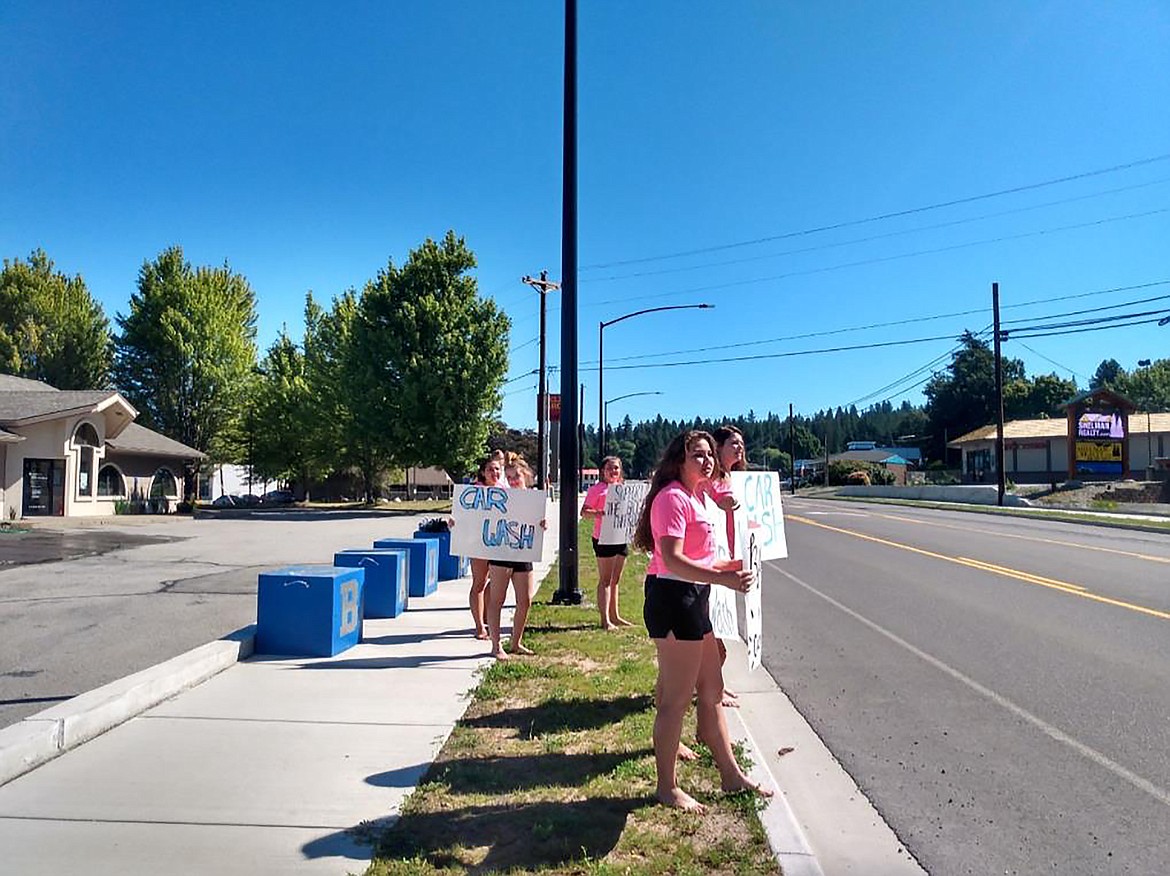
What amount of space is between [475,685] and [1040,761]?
3994 mm

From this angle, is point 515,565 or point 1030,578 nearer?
point 515,565

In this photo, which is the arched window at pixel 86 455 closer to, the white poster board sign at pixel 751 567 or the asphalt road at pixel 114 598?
the asphalt road at pixel 114 598

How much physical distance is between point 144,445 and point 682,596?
42128mm

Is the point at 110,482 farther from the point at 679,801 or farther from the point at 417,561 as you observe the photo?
the point at 679,801

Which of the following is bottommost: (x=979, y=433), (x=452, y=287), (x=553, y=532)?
(x=553, y=532)

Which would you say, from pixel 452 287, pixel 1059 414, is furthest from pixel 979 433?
pixel 452 287

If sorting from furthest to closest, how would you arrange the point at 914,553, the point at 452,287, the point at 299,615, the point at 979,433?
the point at 979,433 < the point at 452,287 < the point at 914,553 < the point at 299,615

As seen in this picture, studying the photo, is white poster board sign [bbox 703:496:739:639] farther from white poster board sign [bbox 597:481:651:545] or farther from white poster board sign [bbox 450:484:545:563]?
white poster board sign [bbox 597:481:651:545]

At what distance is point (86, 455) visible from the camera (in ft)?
117

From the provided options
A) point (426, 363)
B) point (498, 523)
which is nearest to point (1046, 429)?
point (426, 363)

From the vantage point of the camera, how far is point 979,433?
2840 inches

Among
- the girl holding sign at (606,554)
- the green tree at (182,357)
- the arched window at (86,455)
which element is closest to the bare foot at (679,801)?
the girl holding sign at (606,554)

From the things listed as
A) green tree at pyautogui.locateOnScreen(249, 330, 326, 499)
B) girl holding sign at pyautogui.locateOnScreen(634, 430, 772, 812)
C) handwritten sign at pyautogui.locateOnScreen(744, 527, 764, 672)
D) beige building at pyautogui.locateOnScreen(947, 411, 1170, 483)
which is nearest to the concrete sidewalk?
girl holding sign at pyautogui.locateOnScreen(634, 430, 772, 812)

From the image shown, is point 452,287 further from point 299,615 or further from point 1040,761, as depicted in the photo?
point 1040,761
